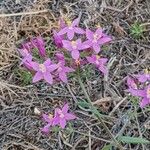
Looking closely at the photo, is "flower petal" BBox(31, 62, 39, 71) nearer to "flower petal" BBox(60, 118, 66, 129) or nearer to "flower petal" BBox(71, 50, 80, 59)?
"flower petal" BBox(71, 50, 80, 59)

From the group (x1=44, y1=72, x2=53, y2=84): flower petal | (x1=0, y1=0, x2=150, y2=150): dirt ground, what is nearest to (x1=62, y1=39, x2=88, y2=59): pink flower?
(x1=44, y1=72, x2=53, y2=84): flower petal

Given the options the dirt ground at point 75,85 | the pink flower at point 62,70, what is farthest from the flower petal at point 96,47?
the dirt ground at point 75,85

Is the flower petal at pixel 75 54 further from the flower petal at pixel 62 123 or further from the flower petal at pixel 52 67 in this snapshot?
the flower petal at pixel 62 123

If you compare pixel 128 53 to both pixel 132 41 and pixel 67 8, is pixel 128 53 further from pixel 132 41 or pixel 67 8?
pixel 67 8

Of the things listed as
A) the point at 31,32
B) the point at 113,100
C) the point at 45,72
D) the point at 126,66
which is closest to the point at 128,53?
the point at 126,66

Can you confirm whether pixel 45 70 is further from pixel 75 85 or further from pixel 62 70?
pixel 75 85

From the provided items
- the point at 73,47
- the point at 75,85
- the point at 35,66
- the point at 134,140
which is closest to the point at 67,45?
the point at 73,47
